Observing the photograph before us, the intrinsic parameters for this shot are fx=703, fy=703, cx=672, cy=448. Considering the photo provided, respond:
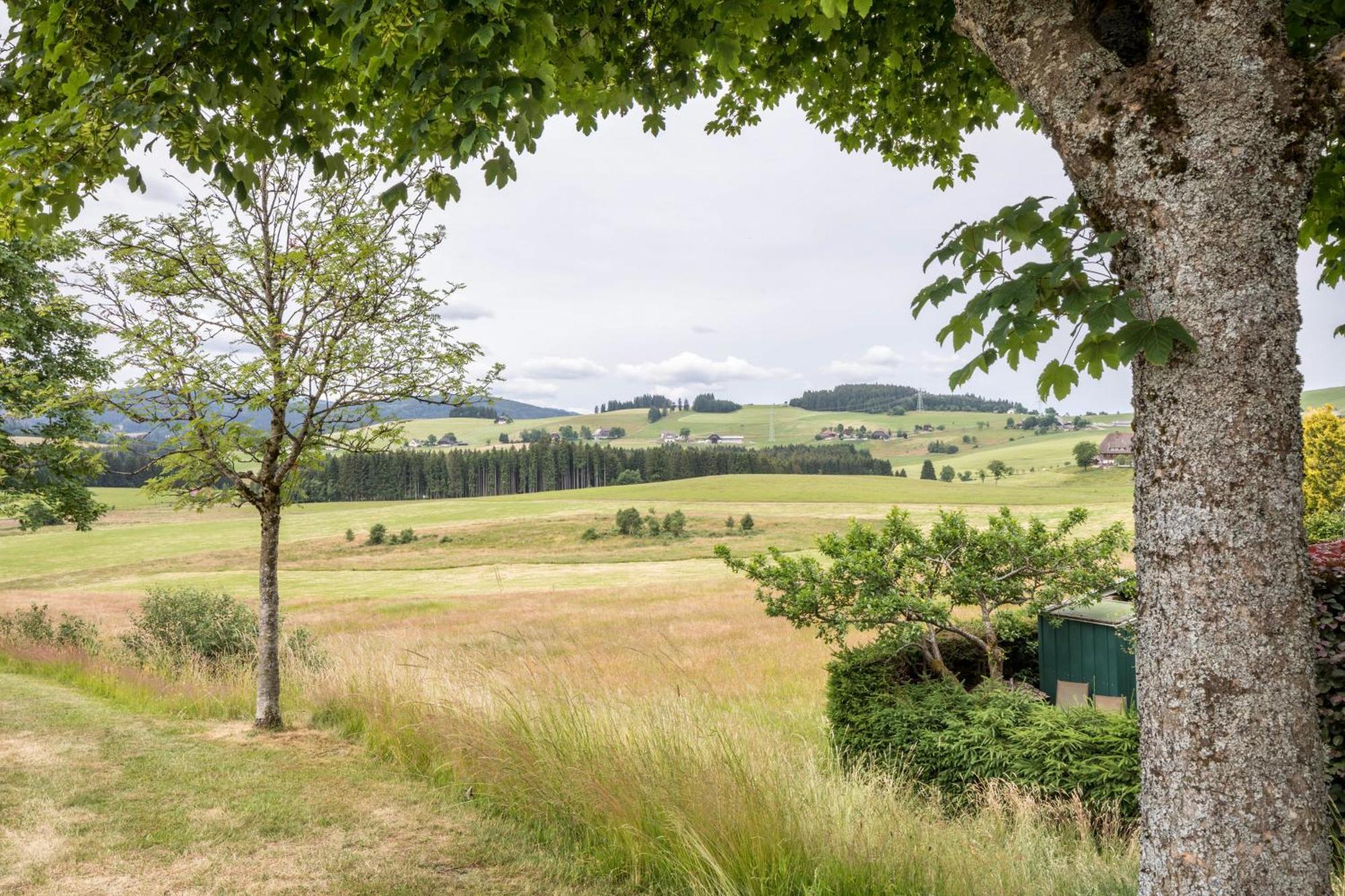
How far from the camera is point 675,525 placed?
191 feet

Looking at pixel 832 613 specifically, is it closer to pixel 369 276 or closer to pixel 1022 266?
pixel 1022 266

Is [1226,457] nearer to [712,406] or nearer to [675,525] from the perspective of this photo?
[675,525]

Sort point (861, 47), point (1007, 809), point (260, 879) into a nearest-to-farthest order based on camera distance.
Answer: point (260, 879)
point (861, 47)
point (1007, 809)

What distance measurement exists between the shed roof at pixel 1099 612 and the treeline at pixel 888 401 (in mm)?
146657

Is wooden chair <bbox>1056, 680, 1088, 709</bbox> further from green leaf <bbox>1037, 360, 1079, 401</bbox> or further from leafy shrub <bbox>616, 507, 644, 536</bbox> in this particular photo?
leafy shrub <bbox>616, 507, 644, 536</bbox>

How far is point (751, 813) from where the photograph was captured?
4.24m

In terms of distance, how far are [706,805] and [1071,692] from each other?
604 centimetres

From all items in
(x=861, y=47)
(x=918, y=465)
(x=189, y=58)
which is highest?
(x=861, y=47)

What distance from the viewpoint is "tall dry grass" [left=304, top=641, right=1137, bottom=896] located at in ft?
12.7

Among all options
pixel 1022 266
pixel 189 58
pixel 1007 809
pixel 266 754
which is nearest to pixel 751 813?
pixel 1007 809

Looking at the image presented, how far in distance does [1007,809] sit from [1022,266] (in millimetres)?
5018

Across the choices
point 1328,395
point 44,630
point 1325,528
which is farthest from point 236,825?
point 1328,395

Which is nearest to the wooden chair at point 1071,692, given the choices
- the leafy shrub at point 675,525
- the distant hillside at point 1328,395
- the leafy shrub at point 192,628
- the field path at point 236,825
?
the field path at point 236,825

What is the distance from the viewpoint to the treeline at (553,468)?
86062 mm
